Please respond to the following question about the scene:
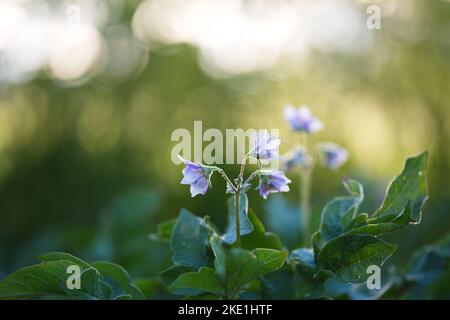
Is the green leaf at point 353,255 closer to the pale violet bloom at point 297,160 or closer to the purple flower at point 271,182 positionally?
the purple flower at point 271,182

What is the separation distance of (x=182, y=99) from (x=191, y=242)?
415cm

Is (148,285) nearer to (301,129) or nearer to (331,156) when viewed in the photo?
(301,129)

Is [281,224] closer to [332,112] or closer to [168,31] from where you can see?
[332,112]

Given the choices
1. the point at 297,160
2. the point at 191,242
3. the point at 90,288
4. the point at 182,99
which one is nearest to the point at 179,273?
the point at 191,242

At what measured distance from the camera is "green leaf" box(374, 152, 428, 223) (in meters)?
1.14

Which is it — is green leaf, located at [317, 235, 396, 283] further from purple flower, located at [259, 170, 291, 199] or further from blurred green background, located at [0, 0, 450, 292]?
blurred green background, located at [0, 0, 450, 292]

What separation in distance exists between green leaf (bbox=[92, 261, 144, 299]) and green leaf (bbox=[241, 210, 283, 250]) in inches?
10.6

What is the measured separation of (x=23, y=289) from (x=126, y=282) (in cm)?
20

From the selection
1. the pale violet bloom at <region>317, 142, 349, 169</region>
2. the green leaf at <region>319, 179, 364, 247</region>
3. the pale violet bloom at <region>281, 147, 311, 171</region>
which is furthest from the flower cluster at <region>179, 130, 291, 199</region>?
the pale violet bloom at <region>317, 142, 349, 169</region>

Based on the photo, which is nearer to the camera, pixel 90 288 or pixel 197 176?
pixel 90 288

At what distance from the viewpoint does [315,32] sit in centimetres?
464

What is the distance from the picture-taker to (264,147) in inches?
45.3

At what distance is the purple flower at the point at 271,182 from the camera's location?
1.15 metres

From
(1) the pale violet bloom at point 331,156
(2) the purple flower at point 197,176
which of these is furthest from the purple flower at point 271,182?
(1) the pale violet bloom at point 331,156
